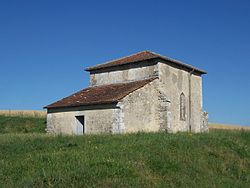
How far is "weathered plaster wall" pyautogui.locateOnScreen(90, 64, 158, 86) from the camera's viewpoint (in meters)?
25.3

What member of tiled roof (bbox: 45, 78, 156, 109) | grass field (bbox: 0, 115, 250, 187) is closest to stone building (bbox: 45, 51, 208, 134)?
tiled roof (bbox: 45, 78, 156, 109)

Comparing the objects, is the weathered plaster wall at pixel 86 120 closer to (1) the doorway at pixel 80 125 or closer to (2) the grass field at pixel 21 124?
(1) the doorway at pixel 80 125

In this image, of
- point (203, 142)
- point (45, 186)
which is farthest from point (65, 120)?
point (45, 186)

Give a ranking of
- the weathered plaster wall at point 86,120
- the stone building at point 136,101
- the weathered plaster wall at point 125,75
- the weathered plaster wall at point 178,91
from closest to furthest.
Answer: the weathered plaster wall at point 86,120
the stone building at point 136,101
the weathered plaster wall at point 178,91
the weathered plaster wall at point 125,75

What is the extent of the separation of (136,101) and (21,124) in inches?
584

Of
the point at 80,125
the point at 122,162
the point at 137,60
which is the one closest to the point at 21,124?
the point at 80,125

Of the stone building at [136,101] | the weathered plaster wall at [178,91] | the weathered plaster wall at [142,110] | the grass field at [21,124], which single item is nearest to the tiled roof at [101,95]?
the stone building at [136,101]

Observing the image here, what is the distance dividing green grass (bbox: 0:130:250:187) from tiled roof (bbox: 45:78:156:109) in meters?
6.13

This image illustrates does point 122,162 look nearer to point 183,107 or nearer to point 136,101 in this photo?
point 136,101

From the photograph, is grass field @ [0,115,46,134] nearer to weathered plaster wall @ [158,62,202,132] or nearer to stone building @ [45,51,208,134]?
stone building @ [45,51,208,134]

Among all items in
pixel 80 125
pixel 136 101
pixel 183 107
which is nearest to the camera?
pixel 136 101

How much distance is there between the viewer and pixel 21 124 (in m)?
32.9

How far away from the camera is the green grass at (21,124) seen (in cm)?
3139

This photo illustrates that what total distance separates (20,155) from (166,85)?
1426 cm
